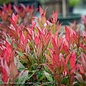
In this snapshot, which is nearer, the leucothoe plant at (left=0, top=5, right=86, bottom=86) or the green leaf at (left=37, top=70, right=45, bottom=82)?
the leucothoe plant at (left=0, top=5, right=86, bottom=86)

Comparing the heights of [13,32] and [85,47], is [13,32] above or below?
above

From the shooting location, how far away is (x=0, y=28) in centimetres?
259

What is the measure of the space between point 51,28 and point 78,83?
0.65 meters

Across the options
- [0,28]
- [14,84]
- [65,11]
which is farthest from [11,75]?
[65,11]

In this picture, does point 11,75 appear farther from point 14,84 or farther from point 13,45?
point 13,45

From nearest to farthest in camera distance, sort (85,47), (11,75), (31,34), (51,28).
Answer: (11,75) → (85,47) → (31,34) → (51,28)

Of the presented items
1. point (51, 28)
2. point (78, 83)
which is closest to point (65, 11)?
point (51, 28)

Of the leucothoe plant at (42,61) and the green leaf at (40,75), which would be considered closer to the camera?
the leucothoe plant at (42,61)

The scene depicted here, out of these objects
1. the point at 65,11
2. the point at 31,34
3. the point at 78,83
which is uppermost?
the point at 65,11

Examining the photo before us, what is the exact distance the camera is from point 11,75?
3.99 feet

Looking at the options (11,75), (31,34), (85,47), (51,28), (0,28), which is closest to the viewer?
(11,75)

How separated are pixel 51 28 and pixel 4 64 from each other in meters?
0.73

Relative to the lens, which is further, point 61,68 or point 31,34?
point 31,34

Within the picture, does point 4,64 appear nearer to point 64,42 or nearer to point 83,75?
point 83,75
